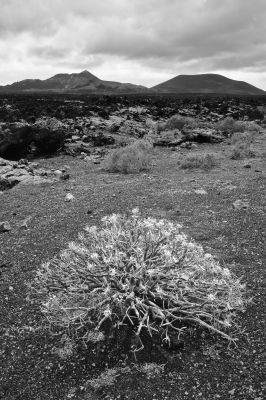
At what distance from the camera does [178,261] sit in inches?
177

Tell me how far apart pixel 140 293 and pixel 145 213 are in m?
4.08

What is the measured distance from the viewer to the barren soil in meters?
3.82

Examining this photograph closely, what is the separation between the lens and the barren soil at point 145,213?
3.82m

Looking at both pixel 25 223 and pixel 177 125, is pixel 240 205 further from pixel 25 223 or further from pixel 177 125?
pixel 177 125

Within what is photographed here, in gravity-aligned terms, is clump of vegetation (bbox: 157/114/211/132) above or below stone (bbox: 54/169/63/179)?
above

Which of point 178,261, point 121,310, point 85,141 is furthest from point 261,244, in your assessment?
point 85,141

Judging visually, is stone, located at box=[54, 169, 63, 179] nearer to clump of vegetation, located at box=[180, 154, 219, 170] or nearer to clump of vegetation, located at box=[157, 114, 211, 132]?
clump of vegetation, located at box=[180, 154, 219, 170]

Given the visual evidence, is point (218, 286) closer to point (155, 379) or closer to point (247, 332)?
point (247, 332)

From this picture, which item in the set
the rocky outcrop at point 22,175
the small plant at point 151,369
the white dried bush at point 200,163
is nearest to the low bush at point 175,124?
the white dried bush at point 200,163

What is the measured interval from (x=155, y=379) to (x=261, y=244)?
3.24 metres

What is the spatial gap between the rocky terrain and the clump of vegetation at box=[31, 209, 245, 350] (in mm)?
187

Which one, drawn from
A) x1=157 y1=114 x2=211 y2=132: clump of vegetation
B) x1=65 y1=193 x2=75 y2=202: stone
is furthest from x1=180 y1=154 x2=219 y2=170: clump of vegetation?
x1=157 y1=114 x2=211 y2=132: clump of vegetation

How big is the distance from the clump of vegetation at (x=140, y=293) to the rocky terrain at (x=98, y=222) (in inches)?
7.4

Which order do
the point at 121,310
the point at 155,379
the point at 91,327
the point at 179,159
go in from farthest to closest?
the point at 179,159 < the point at 91,327 < the point at 121,310 < the point at 155,379
